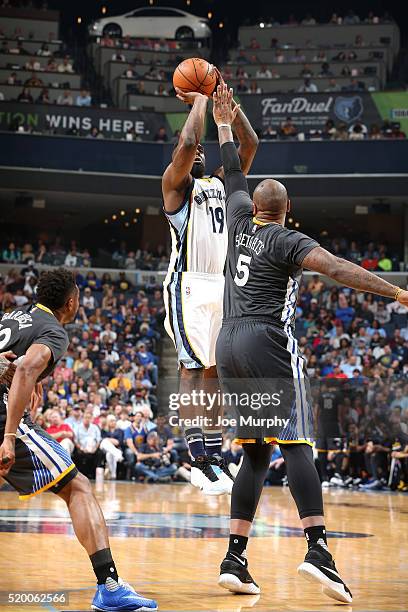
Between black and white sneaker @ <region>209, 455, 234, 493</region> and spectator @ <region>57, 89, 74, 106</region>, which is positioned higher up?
spectator @ <region>57, 89, 74, 106</region>

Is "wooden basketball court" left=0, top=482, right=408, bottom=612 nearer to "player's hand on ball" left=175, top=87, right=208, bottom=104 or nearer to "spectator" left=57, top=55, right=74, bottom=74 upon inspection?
"player's hand on ball" left=175, top=87, right=208, bottom=104

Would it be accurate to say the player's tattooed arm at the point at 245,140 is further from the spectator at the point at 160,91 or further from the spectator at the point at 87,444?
the spectator at the point at 160,91

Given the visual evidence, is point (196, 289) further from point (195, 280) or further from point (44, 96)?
point (44, 96)

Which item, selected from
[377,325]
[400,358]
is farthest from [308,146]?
[400,358]

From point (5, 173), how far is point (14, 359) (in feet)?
88.3

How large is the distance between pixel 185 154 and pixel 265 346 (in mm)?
1569

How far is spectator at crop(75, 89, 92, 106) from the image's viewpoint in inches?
1282

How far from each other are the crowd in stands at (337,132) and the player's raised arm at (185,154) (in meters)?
24.6

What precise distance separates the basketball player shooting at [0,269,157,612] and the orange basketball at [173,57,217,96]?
183 cm

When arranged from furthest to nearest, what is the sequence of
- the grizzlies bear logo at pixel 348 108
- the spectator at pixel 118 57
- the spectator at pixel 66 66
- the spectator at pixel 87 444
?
the spectator at pixel 118 57, the spectator at pixel 66 66, the grizzlies bear logo at pixel 348 108, the spectator at pixel 87 444

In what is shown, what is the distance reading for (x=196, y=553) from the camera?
7945mm

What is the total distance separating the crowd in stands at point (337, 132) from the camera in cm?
3060

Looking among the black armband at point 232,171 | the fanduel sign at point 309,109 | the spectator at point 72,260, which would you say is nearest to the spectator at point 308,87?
the fanduel sign at point 309,109

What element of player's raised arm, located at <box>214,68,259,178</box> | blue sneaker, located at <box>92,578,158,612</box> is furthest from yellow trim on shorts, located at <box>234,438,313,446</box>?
player's raised arm, located at <box>214,68,259,178</box>
